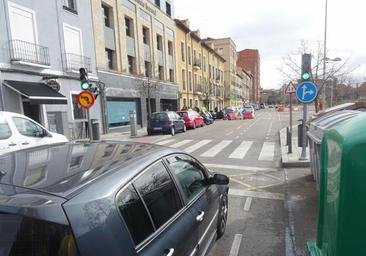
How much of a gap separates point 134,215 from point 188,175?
1319 mm

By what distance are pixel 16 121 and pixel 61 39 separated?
10448 millimetres

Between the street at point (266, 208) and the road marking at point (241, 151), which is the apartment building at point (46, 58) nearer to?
the road marking at point (241, 151)

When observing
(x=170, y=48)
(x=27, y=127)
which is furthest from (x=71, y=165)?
(x=170, y=48)

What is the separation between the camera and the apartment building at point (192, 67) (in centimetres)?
3653

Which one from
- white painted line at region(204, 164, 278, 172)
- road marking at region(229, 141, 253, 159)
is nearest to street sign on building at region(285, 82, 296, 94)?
road marking at region(229, 141, 253, 159)

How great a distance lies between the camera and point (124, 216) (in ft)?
5.52

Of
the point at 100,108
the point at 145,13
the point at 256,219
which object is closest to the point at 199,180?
the point at 256,219

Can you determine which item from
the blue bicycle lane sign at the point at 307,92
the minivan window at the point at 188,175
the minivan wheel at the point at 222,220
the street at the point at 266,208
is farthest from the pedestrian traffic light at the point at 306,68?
the minivan window at the point at 188,175

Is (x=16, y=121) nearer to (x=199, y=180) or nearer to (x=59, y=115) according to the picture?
(x=199, y=180)

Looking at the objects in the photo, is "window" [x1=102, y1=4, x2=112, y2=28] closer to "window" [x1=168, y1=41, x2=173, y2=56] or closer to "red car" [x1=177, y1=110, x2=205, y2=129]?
"red car" [x1=177, y1=110, x2=205, y2=129]

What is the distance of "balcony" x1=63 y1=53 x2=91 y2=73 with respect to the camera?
16688mm

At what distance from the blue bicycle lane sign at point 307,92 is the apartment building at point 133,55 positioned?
49.5 feet

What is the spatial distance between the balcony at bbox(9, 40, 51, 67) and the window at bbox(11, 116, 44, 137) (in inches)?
266

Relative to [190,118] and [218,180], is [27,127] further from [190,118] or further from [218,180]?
[190,118]
